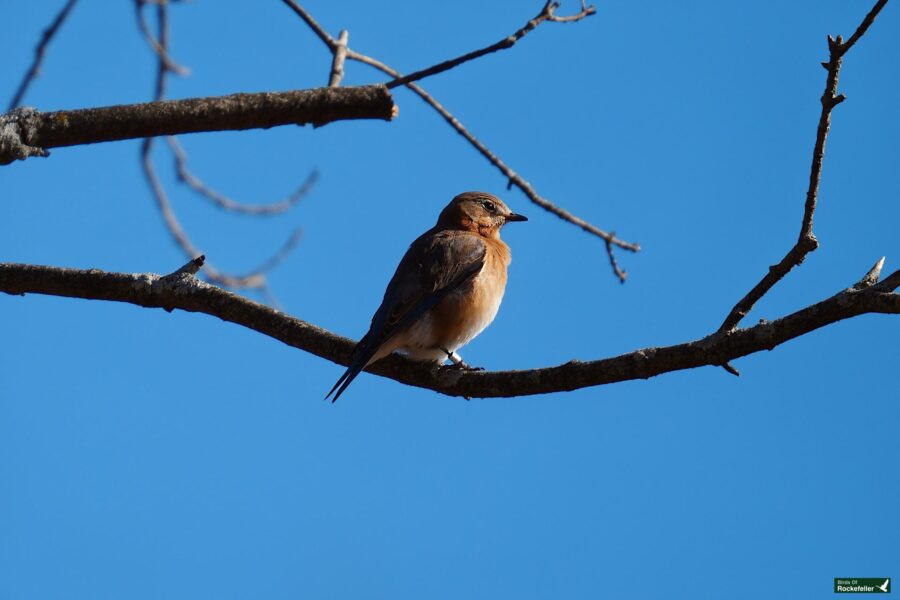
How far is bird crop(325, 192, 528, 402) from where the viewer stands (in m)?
5.55

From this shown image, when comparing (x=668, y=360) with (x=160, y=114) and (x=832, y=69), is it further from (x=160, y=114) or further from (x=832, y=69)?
(x=160, y=114)

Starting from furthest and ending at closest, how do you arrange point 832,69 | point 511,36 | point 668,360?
point 511,36, point 668,360, point 832,69

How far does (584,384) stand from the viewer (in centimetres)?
381

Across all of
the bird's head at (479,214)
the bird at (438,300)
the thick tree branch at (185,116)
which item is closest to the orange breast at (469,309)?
the bird at (438,300)

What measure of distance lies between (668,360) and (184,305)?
2.21m

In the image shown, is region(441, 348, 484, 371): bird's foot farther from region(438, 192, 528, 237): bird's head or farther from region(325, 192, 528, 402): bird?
region(438, 192, 528, 237): bird's head

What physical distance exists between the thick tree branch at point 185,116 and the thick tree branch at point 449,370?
84cm

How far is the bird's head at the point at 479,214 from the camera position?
293 inches

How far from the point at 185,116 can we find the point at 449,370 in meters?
1.65

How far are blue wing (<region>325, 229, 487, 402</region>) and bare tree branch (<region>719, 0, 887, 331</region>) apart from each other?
2.22 m

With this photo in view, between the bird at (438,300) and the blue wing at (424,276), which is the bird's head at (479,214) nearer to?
the bird at (438,300)

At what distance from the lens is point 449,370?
15.3 ft

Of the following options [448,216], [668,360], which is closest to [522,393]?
[668,360]

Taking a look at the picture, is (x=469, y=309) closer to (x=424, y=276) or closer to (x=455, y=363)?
(x=424, y=276)
